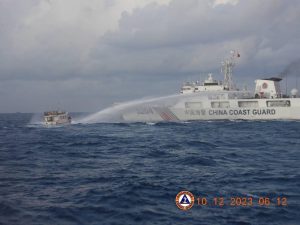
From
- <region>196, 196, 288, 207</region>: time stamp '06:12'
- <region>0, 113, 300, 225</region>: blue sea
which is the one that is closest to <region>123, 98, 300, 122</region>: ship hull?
<region>0, 113, 300, 225</region>: blue sea

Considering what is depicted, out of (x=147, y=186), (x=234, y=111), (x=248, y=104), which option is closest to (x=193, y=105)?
(x=234, y=111)

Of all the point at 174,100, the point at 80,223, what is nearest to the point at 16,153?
the point at 80,223

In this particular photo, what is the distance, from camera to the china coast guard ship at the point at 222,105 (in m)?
65.2

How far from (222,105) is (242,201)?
56.4m

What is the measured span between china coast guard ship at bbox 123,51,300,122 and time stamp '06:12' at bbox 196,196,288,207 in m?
54.9

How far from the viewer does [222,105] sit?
2643 inches

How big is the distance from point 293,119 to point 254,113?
7.32 m

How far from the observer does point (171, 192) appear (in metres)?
13.4

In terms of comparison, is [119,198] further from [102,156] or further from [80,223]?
[102,156]

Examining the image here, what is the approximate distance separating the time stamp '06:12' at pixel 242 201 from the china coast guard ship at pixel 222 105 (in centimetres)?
5491
